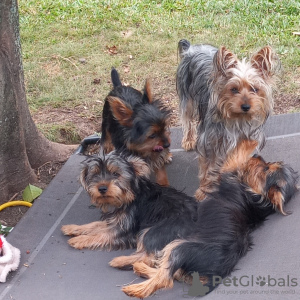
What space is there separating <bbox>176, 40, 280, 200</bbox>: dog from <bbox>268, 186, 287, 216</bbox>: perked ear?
0.56 metres

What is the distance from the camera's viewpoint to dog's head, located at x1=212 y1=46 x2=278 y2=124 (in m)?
4.11

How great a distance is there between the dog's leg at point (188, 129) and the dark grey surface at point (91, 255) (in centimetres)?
29

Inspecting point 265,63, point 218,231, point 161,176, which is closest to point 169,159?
point 161,176

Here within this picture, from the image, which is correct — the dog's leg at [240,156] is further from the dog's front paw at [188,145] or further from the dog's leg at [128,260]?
the dog's front paw at [188,145]

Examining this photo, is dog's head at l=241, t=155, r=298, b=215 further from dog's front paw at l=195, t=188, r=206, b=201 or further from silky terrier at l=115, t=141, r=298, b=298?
dog's front paw at l=195, t=188, r=206, b=201

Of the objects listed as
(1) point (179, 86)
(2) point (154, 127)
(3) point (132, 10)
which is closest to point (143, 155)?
(2) point (154, 127)

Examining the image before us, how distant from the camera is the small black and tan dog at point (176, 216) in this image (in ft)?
10.9

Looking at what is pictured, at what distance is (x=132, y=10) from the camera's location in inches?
377

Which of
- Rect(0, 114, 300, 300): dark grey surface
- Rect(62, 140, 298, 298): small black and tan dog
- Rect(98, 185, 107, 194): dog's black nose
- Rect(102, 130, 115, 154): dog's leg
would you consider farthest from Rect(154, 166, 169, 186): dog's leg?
Rect(98, 185, 107, 194): dog's black nose

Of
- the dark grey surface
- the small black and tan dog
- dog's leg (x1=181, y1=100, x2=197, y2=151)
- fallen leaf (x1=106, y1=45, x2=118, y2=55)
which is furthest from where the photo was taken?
fallen leaf (x1=106, y1=45, x2=118, y2=55)

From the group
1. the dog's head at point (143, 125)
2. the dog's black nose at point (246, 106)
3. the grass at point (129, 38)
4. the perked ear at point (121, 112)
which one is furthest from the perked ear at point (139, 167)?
the grass at point (129, 38)

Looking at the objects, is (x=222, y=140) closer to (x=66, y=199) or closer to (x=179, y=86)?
(x=179, y=86)

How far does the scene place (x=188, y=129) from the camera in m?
5.38

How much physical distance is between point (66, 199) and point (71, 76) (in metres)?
3.39
